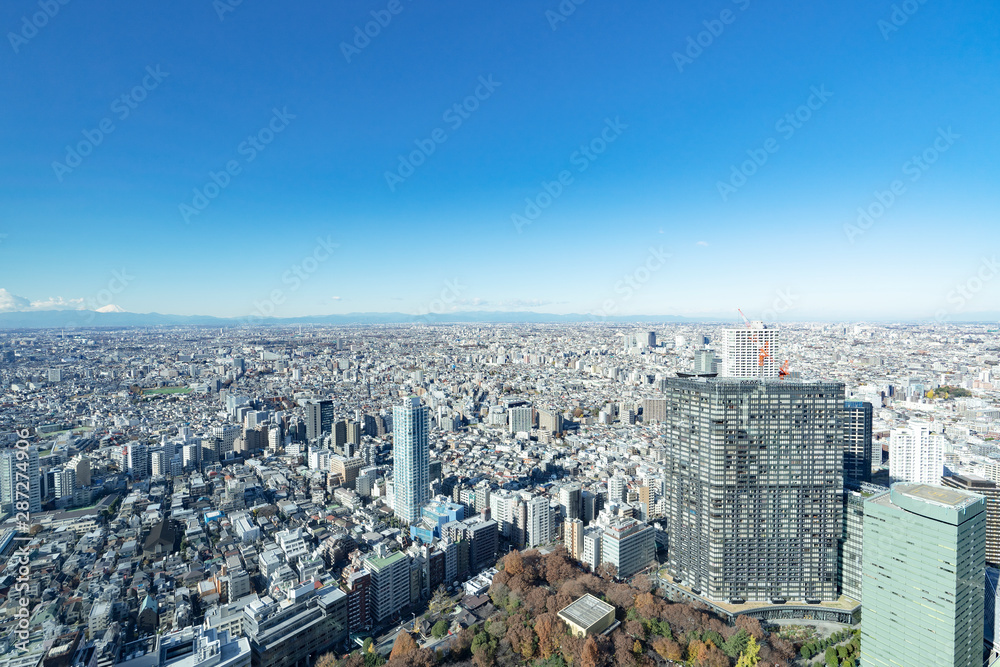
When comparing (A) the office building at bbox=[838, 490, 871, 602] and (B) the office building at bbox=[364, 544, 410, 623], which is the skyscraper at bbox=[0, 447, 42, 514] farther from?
(A) the office building at bbox=[838, 490, 871, 602]

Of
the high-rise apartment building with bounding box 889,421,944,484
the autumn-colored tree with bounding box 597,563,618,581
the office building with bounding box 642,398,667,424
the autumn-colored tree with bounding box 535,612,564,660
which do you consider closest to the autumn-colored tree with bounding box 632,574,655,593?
the autumn-colored tree with bounding box 597,563,618,581

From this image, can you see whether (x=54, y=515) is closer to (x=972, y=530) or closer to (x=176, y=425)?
(x=176, y=425)

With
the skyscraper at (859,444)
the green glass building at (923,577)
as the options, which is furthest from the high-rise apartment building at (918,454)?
the green glass building at (923,577)

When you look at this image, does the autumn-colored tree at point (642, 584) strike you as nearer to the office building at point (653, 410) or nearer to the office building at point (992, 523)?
the office building at point (992, 523)

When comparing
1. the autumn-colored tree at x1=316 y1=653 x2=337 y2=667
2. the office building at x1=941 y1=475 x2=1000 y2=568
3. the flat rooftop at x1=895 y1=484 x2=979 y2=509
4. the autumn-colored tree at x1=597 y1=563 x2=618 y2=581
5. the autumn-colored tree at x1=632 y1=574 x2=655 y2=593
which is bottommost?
the autumn-colored tree at x1=597 y1=563 x2=618 y2=581

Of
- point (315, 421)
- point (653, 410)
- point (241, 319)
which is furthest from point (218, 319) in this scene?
point (653, 410)

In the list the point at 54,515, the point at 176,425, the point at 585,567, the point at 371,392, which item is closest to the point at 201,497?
the point at 54,515

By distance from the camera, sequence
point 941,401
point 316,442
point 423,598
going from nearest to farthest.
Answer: point 423,598 < point 316,442 < point 941,401
